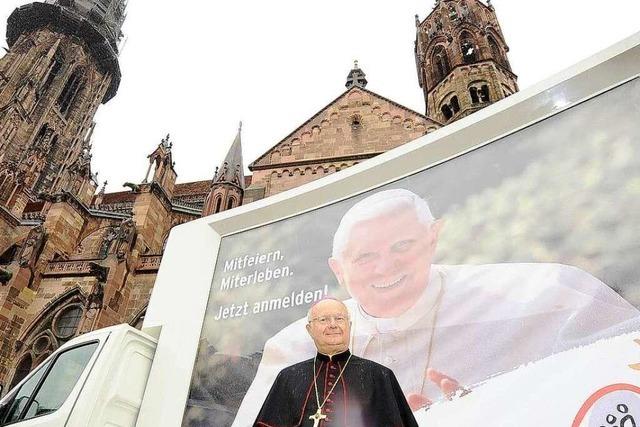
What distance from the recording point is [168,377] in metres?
5.28

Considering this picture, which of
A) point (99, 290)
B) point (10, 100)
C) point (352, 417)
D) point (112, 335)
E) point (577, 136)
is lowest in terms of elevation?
point (352, 417)

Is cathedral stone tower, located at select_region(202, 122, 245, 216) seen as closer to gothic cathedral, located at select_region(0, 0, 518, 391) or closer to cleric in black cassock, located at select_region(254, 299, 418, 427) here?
gothic cathedral, located at select_region(0, 0, 518, 391)

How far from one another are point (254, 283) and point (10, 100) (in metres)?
41.7

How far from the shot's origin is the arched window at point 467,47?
21.2 m

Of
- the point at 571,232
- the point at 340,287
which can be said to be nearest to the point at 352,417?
the point at 340,287

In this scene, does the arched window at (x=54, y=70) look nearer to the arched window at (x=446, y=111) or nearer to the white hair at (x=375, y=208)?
the arched window at (x=446, y=111)

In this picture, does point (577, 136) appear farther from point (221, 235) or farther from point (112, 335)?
point (112, 335)

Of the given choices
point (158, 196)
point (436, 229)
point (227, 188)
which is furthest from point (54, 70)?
point (436, 229)

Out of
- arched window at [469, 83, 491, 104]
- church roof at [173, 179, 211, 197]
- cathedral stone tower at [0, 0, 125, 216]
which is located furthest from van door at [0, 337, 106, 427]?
cathedral stone tower at [0, 0, 125, 216]

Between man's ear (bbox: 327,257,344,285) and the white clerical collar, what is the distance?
574mm

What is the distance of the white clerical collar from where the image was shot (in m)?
4.09

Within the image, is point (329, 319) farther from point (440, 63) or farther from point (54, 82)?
point (54, 82)

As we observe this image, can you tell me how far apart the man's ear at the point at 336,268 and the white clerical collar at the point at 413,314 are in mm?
574

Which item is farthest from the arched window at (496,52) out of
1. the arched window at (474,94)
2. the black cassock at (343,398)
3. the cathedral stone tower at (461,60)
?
the black cassock at (343,398)
